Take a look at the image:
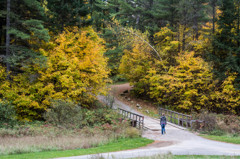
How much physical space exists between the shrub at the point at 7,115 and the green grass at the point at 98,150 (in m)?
7.34

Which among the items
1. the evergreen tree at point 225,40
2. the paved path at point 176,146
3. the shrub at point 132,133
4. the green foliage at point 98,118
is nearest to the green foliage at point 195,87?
the evergreen tree at point 225,40

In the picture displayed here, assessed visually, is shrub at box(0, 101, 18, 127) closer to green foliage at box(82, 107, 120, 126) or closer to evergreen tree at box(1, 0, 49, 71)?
evergreen tree at box(1, 0, 49, 71)

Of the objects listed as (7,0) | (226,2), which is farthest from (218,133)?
(7,0)

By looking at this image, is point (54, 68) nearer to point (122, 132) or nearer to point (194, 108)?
point (122, 132)

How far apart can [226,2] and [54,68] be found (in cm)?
2096

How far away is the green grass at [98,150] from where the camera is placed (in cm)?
1049

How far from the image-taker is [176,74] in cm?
2566

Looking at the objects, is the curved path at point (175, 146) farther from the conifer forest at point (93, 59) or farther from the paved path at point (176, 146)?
the conifer forest at point (93, 59)

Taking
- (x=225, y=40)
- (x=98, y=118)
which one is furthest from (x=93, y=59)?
(x=225, y=40)

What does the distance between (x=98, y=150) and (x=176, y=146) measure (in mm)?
4270

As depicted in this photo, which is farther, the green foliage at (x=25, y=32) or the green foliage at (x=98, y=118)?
the green foliage at (x=98, y=118)

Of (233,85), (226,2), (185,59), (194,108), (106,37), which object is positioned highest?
(226,2)

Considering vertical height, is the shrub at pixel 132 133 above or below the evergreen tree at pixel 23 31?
below

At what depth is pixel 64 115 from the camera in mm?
17469
